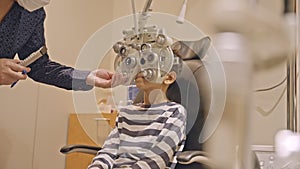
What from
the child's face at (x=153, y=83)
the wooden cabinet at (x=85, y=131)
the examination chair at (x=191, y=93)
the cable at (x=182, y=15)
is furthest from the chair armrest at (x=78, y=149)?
the cable at (x=182, y=15)

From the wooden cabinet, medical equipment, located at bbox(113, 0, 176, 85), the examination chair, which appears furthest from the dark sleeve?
the examination chair

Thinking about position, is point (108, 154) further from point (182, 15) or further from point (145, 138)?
point (182, 15)

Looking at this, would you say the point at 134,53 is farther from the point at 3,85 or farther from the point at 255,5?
the point at 255,5

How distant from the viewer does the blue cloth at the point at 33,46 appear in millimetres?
1423

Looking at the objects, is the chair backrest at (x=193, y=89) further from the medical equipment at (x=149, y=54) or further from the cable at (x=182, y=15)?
the cable at (x=182, y=15)

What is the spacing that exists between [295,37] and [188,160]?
0.60 metres

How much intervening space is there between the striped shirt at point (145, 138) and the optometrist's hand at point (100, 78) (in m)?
0.25

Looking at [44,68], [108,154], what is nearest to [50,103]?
[44,68]

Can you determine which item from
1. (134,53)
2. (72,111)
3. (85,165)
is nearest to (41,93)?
(72,111)

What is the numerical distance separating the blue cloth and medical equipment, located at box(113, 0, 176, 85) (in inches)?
12.4

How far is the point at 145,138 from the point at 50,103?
1.87 ft

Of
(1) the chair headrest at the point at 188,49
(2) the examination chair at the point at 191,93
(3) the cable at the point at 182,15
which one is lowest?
(2) the examination chair at the point at 191,93

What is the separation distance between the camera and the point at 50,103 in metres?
1.61

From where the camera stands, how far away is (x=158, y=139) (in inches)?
46.9
